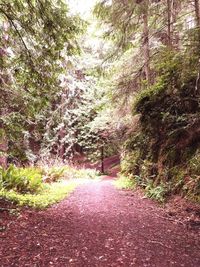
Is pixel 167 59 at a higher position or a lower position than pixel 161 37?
lower

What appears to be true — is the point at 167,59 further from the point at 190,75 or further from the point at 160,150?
the point at 160,150

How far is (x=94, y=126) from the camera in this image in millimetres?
15039

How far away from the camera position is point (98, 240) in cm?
398

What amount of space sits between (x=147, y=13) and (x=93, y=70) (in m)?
2.60

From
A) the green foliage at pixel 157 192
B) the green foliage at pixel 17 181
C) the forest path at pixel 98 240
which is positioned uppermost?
the green foliage at pixel 17 181

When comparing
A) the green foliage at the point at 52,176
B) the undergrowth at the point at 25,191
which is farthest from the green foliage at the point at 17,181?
the green foliage at the point at 52,176

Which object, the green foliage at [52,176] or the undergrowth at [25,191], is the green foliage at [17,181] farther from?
the green foliage at [52,176]

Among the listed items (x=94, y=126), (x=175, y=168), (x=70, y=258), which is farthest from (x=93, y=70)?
(x=70, y=258)

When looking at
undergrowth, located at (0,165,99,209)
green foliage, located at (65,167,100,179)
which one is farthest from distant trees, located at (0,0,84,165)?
green foliage, located at (65,167,100,179)

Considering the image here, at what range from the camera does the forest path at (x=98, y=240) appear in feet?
10.8

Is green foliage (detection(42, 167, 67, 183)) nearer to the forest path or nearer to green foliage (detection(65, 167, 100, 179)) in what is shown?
green foliage (detection(65, 167, 100, 179))

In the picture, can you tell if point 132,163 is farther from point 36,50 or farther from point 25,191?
point 36,50

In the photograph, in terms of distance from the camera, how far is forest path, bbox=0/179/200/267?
330 centimetres

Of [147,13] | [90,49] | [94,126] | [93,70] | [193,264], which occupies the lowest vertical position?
[193,264]
